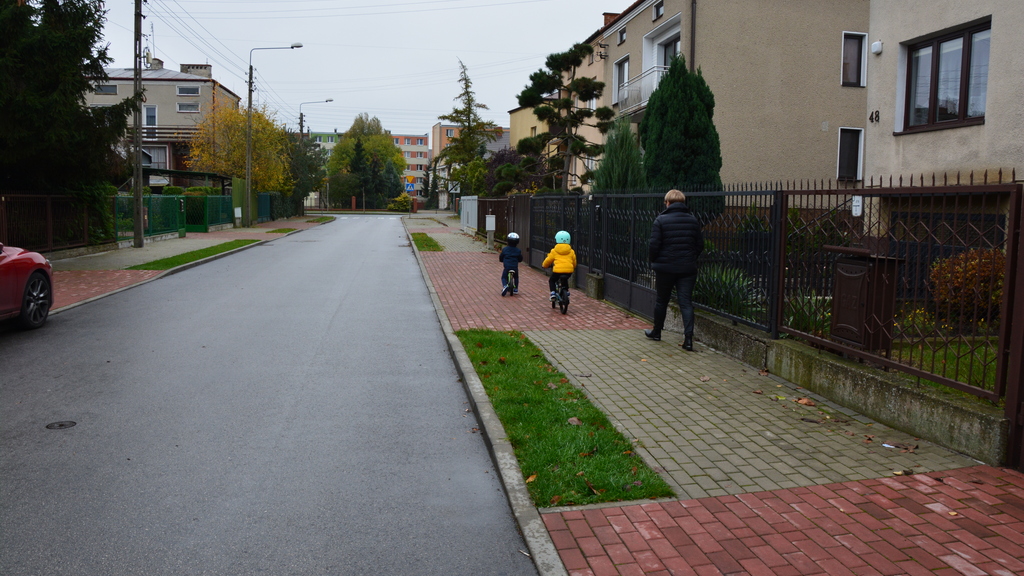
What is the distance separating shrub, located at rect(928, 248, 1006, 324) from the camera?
5.09 metres

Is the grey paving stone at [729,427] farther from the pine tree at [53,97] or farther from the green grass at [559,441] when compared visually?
the pine tree at [53,97]

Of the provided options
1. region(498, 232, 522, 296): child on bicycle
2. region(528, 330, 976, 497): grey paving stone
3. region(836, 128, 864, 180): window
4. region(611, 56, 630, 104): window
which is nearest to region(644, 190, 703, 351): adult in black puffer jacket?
region(528, 330, 976, 497): grey paving stone

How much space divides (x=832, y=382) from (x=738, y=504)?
2682mm

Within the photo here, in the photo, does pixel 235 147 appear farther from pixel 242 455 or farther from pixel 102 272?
pixel 242 455

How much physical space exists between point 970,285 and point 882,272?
3.02ft

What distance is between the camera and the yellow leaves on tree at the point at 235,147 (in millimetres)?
45938

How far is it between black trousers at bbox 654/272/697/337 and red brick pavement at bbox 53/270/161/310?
9.31m

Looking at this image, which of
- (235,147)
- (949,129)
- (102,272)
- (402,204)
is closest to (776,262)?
(949,129)

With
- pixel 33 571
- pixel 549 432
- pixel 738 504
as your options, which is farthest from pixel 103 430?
pixel 738 504

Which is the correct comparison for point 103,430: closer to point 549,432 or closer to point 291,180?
point 549,432

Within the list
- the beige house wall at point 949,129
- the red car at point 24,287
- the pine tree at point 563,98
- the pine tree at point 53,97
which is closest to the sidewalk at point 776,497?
the beige house wall at point 949,129

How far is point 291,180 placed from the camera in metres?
52.9

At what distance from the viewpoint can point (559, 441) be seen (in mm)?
5379

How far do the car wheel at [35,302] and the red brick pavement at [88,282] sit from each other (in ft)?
5.58
